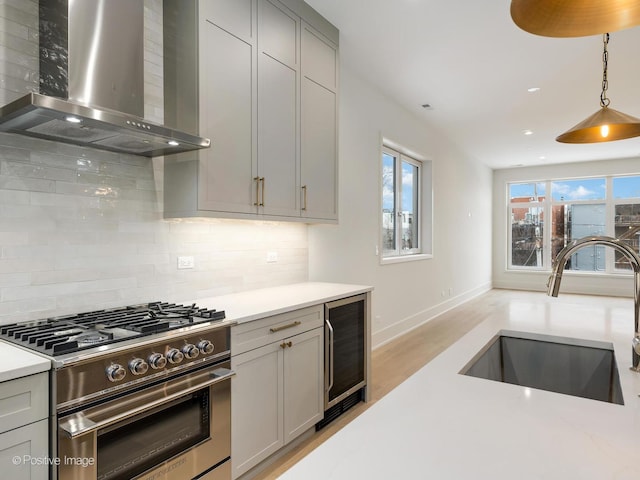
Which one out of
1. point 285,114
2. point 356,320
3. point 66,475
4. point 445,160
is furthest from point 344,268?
point 445,160

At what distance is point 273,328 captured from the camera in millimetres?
2256

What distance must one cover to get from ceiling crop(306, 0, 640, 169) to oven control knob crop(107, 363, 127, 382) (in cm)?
277

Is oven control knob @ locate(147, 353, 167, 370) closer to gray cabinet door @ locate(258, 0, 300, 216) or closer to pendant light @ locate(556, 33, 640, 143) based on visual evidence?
gray cabinet door @ locate(258, 0, 300, 216)

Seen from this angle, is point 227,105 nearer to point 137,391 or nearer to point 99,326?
point 99,326

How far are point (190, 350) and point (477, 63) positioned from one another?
3787 mm

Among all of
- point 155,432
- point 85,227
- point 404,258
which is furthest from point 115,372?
point 404,258

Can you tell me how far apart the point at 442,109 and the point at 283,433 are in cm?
457

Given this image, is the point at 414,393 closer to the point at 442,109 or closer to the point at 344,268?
the point at 344,268

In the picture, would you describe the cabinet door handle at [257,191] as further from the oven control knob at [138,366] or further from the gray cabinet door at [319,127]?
the oven control knob at [138,366]

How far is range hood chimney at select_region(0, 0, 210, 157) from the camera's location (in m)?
1.65

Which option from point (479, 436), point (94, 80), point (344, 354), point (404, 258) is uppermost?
point (94, 80)

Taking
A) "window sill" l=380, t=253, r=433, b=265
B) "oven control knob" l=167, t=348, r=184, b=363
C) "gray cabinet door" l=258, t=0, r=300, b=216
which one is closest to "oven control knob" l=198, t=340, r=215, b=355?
"oven control knob" l=167, t=348, r=184, b=363

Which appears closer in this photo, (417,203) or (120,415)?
(120,415)

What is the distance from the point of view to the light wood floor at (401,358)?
2.49 m
